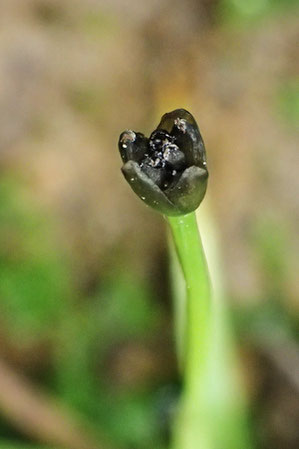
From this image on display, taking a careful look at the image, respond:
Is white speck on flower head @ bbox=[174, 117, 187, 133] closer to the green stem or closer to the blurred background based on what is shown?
the green stem

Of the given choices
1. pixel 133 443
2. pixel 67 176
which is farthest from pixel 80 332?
pixel 67 176

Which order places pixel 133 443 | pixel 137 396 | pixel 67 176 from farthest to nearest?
1. pixel 67 176
2. pixel 137 396
3. pixel 133 443

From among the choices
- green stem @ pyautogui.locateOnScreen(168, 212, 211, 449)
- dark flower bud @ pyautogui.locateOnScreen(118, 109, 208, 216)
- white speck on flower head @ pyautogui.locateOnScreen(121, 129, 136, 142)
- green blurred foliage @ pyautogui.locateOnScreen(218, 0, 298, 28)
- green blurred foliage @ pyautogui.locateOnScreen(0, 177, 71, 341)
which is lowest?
green stem @ pyautogui.locateOnScreen(168, 212, 211, 449)

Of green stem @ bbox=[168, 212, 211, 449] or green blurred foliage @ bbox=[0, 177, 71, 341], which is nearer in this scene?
green stem @ bbox=[168, 212, 211, 449]

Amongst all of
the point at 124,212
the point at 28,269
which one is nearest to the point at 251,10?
the point at 124,212

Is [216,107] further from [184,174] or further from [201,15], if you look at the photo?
[184,174]

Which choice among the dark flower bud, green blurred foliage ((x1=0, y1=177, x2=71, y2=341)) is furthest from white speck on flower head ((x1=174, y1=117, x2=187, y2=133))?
green blurred foliage ((x1=0, y1=177, x2=71, y2=341))

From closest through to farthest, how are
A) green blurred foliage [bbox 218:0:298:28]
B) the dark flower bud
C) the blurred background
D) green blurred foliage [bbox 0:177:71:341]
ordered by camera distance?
the dark flower bud < the blurred background < green blurred foliage [bbox 0:177:71:341] < green blurred foliage [bbox 218:0:298:28]
